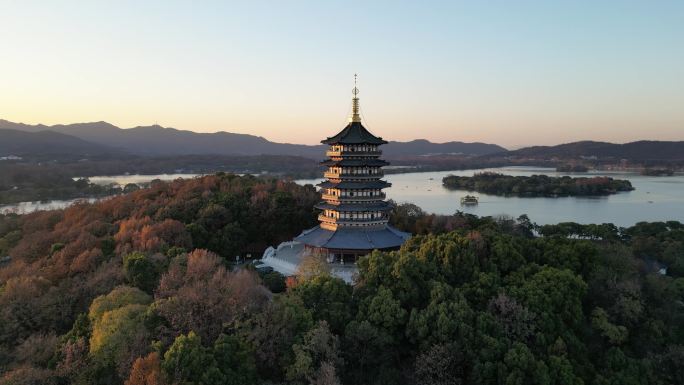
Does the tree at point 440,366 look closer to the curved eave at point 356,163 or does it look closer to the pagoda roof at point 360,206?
the pagoda roof at point 360,206

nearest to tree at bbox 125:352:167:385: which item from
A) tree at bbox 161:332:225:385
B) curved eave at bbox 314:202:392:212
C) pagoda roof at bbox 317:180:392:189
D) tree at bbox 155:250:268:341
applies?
tree at bbox 161:332:225:385

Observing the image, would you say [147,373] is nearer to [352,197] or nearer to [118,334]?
[118,334]

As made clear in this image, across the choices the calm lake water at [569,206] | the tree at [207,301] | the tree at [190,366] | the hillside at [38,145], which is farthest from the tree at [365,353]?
the hillside at [38,145]

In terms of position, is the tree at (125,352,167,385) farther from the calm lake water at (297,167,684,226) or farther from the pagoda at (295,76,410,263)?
the calm lake water at (297,167,684,226)

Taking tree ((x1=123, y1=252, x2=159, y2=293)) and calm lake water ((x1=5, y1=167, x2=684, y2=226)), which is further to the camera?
calm lake water ((x1=5, y1=167, x2=684, y2=226))

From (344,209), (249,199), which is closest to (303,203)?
(249,199)

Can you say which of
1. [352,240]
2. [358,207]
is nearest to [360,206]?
[358,207]

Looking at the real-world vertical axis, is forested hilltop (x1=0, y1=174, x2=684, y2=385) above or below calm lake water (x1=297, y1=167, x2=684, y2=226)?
above
